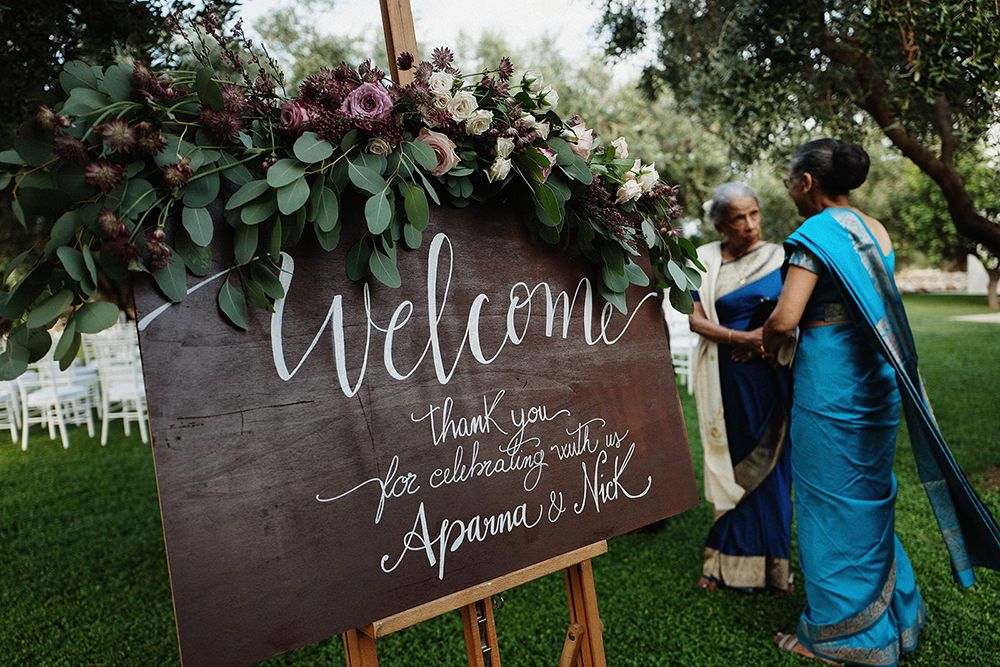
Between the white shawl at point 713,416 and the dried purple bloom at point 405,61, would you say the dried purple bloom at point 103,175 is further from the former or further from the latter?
the white shawl at point 713,416

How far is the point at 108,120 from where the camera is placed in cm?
110

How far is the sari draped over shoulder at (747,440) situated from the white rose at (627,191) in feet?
5.75

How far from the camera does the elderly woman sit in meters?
3.13

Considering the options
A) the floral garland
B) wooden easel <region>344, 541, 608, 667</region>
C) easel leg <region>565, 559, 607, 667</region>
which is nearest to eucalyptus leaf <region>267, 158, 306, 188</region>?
the floral garland

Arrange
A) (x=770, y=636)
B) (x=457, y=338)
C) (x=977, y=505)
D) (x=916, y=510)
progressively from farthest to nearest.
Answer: (x=916, y=510) < (x=770, y=636) < (x=977, y=505) < (x=457, y=338)

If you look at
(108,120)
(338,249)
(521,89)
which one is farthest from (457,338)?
(108,120)

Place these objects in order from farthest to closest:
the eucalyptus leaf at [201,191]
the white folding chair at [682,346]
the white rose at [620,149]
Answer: the white folding chair at [682,346] → the white rose at [620,149] → the eucalyptus leaf at [201,191]

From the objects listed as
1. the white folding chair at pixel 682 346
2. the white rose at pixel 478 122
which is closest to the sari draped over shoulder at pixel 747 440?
the white rose at pixel 478 122

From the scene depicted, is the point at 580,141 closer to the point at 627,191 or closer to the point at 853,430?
the point at 627,191

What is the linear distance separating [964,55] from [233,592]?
4010mm

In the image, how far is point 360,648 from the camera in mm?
1406

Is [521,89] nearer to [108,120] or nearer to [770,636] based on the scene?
[108,120]

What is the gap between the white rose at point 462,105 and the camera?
1341 mm

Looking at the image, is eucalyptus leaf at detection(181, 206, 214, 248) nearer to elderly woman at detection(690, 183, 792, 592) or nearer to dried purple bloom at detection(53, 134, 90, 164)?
dried purple bloom at detection(53, 134, 90, 164)
